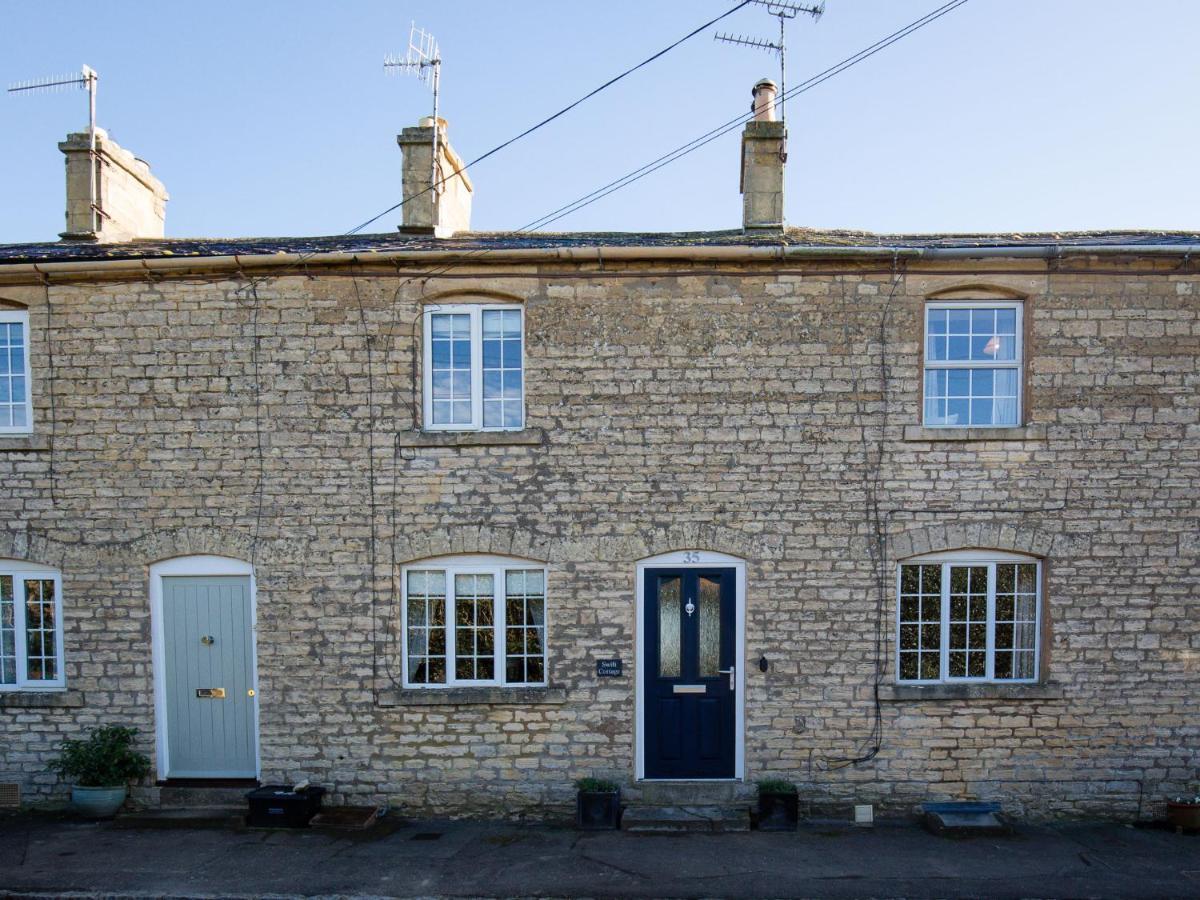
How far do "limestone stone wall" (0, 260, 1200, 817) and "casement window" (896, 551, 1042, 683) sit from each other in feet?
0.79

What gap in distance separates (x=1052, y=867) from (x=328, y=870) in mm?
6758

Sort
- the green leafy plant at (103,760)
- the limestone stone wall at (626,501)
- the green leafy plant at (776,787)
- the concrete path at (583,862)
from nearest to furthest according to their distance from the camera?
the concrete path at (583,862) → the green leafy plant at (776,787) → the green leafy plant at (103,760) → the limestone stone wall at (626,501)

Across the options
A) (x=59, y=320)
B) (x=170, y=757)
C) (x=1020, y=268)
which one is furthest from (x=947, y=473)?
(x=59, y=320)

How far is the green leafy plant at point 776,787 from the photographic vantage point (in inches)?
300

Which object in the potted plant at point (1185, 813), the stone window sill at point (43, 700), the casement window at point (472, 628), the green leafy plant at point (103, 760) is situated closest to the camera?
the potted plant at point (1185, 813)

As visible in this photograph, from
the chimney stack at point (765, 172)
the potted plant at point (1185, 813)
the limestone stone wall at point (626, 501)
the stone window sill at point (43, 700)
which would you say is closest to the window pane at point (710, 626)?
the limestone stone wall at point (626, 501)

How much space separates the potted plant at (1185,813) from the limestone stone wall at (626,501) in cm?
27

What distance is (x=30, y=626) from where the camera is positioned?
321 inches

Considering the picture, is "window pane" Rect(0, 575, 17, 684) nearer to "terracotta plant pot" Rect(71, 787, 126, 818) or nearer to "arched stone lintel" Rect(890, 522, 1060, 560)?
"terracotta plant pot" Rect(71, 787, 126, 818)

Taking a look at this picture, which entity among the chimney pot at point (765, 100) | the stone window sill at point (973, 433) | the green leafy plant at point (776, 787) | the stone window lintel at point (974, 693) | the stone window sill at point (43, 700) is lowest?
the green leafy plant at point (776, 787)

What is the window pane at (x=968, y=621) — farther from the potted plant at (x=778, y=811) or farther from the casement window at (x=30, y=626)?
the casement window at (x=30, y=626)

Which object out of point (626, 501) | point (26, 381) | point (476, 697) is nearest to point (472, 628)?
point (476, 697)

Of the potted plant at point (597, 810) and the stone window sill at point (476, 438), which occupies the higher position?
the stone window sill at point (476, 438)

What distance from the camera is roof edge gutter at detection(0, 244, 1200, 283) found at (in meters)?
7.66
